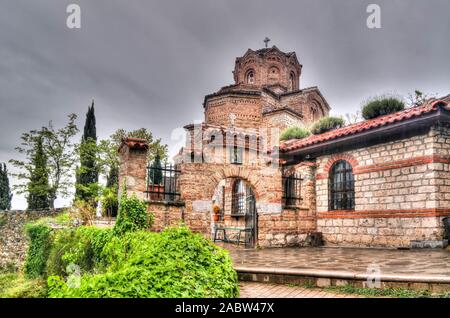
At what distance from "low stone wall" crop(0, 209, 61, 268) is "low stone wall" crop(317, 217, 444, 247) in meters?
16.0

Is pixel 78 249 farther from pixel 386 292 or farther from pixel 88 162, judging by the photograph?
pixel 88 162

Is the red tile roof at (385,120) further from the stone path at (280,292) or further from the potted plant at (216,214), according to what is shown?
the stone path at (280,292)

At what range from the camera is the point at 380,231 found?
10156 millimetres

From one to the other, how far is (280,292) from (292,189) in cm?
792

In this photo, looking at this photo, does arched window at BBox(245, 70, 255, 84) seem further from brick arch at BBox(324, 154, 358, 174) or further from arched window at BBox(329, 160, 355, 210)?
arched window at BBox(329, 160, 355, 210)

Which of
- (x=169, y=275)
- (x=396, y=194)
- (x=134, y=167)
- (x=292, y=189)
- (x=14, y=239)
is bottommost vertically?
(x=14, y=239)

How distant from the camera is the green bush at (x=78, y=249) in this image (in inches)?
317

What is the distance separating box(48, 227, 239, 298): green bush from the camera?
129 inches

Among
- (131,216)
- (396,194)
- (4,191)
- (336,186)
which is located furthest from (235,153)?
(4,191)

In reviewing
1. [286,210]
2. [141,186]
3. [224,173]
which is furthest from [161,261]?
[286,210]

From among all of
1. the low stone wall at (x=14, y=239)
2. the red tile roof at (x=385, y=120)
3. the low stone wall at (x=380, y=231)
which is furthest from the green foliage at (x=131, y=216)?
the low stone wall at (x=14, y=239)

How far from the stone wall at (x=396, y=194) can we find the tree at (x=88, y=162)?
1524cm
